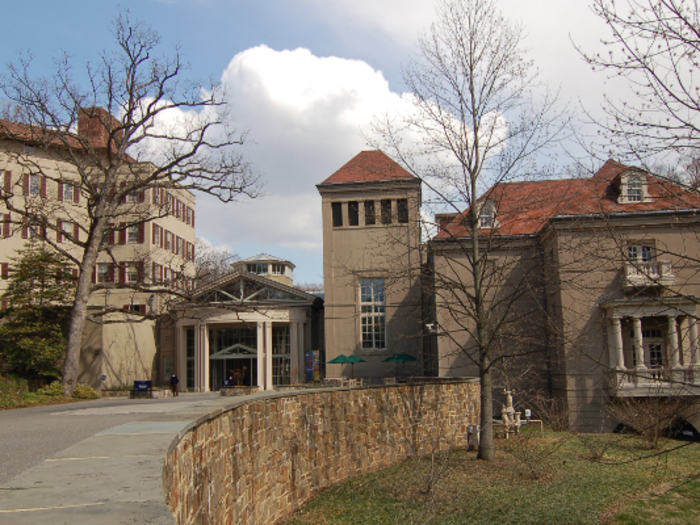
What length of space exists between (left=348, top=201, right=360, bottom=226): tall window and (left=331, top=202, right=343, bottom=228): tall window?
48 centimetres

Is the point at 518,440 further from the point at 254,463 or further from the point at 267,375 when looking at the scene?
the point at 267,375

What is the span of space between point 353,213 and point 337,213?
0.95 m

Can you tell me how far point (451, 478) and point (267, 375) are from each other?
23966 mm

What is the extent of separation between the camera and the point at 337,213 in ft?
128

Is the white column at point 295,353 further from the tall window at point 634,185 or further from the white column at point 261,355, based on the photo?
the tall window at point 634,185

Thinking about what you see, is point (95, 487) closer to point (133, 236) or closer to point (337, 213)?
point (337, 213)

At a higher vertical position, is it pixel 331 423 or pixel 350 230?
pixel 350 230

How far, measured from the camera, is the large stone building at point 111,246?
30.4 m

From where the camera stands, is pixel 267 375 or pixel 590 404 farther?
pixel 267 375

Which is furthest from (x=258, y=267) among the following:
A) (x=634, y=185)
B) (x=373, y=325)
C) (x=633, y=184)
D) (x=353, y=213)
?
(x=633, y=184)

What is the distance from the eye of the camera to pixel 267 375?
38.6 m

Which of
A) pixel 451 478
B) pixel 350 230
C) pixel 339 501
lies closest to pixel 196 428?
pixel 339 501

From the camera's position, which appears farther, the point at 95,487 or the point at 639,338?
the point at 639,338

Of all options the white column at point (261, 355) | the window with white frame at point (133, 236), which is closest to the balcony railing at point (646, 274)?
the white column at point (261, 355)
